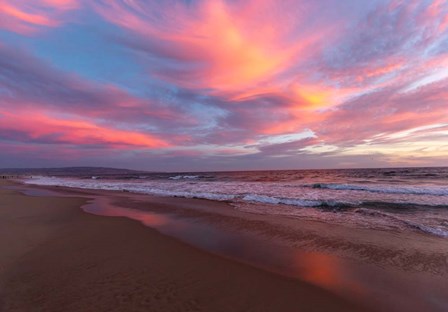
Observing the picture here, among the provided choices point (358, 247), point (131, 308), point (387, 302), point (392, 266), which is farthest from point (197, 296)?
point (358, 247)

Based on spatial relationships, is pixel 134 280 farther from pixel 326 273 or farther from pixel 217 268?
pixel 326 273

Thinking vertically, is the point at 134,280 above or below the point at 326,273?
above

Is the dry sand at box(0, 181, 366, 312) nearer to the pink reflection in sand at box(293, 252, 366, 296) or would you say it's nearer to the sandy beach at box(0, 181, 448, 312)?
the sandy beach at box(0, 181, 448, 312)

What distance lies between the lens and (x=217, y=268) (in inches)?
228

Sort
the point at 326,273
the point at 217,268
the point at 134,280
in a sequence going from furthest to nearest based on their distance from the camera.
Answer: the point at 217,268
the point at 326,273
the point at 134,280

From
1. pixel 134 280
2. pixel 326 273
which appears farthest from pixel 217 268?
pixel 326 273

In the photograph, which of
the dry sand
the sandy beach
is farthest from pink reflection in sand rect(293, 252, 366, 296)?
the dry sand

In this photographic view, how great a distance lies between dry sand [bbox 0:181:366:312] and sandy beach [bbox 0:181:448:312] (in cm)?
2

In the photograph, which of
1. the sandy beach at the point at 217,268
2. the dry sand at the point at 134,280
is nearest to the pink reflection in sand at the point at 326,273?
the sandy beach at the point at 217,268

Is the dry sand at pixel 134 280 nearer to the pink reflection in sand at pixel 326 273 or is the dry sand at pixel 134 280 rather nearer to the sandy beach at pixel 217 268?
the sandy beach at pixel 217 268

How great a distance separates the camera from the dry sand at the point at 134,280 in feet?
13.8

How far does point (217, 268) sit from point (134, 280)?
1.75m

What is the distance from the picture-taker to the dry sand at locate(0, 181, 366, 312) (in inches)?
165

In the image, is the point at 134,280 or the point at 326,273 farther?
the point at 326,273
